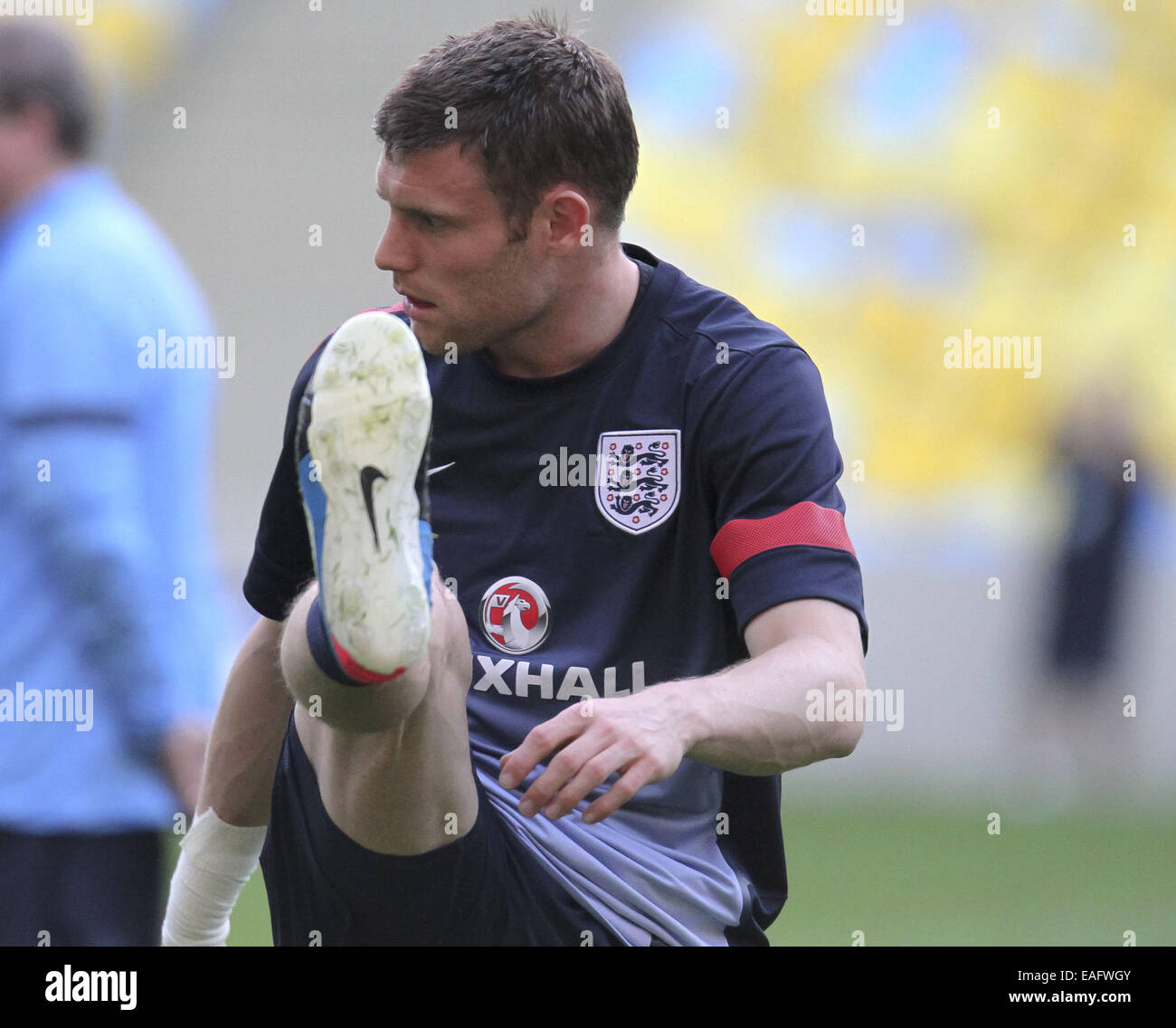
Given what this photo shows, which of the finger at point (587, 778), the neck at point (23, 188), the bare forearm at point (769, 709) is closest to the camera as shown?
the finger at point (587, 778)

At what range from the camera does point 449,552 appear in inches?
105

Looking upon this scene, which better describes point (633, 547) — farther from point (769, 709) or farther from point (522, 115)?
point (522, 115)

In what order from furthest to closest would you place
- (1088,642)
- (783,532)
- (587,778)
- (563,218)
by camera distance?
1. (1088,642)
2. (563,218)
3. (783,532)
4. (587,778)

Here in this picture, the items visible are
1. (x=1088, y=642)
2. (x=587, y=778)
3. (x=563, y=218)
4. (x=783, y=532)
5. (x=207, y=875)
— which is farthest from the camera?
(x=1088, y=642)

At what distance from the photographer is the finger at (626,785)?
6.45ft

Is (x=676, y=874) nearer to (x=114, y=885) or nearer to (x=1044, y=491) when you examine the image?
(x=114, y=885)

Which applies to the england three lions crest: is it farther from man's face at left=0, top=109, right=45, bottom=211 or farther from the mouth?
man's face at left=0, top=109, right=45, bottom=211

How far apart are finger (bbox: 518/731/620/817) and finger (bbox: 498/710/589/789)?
1 cm

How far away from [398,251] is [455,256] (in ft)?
0.29

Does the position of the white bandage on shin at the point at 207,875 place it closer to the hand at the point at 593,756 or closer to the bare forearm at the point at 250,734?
the bare forearm at the point at 250,734

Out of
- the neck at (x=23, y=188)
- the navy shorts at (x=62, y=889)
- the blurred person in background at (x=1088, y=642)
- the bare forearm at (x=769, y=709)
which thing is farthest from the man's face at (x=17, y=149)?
the blurred person in background at (x=1088, y=642)

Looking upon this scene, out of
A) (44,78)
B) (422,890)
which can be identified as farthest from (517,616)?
(44,78)

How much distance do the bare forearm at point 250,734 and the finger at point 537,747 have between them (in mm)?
831

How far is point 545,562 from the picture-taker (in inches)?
103
